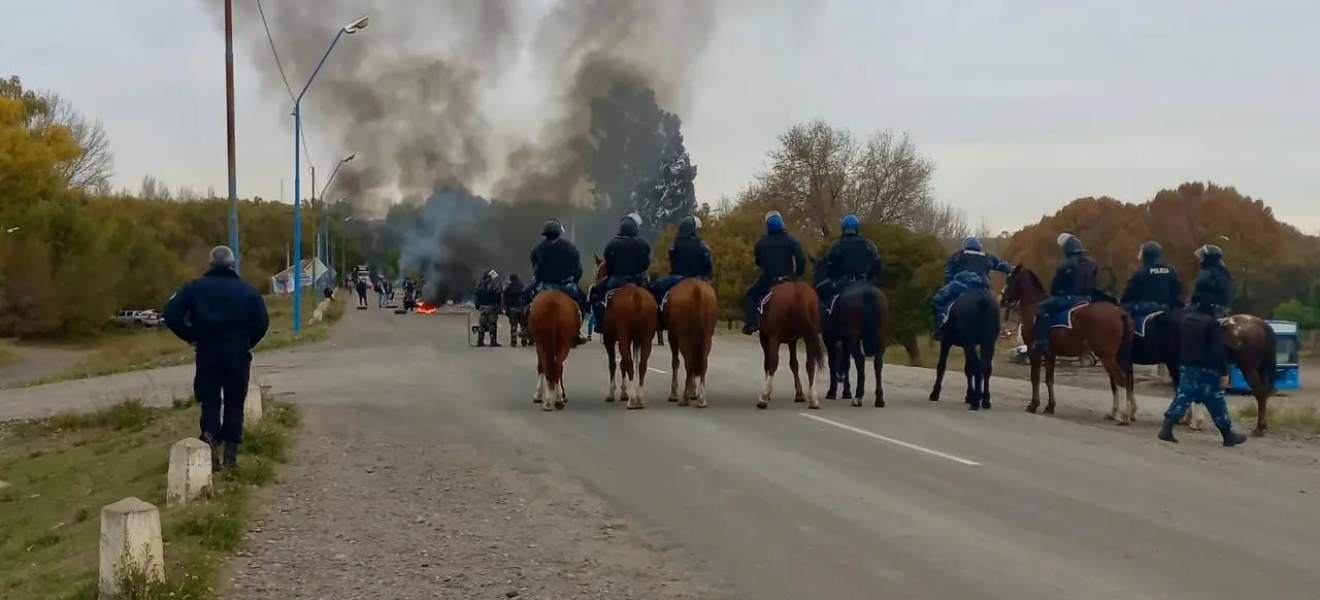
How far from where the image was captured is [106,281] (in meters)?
69.9

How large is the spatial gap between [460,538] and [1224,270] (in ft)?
33.4

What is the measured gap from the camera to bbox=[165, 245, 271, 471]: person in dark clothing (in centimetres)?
1072

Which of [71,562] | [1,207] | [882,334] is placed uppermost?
[1,207]

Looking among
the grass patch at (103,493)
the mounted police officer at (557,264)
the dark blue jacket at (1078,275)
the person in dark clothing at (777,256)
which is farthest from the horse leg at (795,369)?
the grass patch at (103,493)

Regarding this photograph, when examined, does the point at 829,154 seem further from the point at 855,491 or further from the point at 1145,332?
the point at 855,491

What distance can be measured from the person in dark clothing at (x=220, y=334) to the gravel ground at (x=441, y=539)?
0.79 metres

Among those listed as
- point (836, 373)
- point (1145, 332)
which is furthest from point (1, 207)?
point (1145, 332)

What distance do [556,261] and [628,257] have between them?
951mm

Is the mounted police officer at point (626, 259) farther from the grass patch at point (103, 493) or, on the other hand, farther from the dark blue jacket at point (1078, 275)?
the dark blue jacket at point (1078, 275)

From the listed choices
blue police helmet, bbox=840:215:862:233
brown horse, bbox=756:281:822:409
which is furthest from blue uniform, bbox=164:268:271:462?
blue police helmet, bbox=840:215:862:233

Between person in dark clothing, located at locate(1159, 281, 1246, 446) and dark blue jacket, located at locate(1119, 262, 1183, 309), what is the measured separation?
1661 millimetres

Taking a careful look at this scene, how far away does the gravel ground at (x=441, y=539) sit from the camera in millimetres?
7527

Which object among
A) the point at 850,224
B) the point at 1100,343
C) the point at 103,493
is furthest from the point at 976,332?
the point at 103,493

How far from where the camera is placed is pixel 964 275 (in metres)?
17.4
